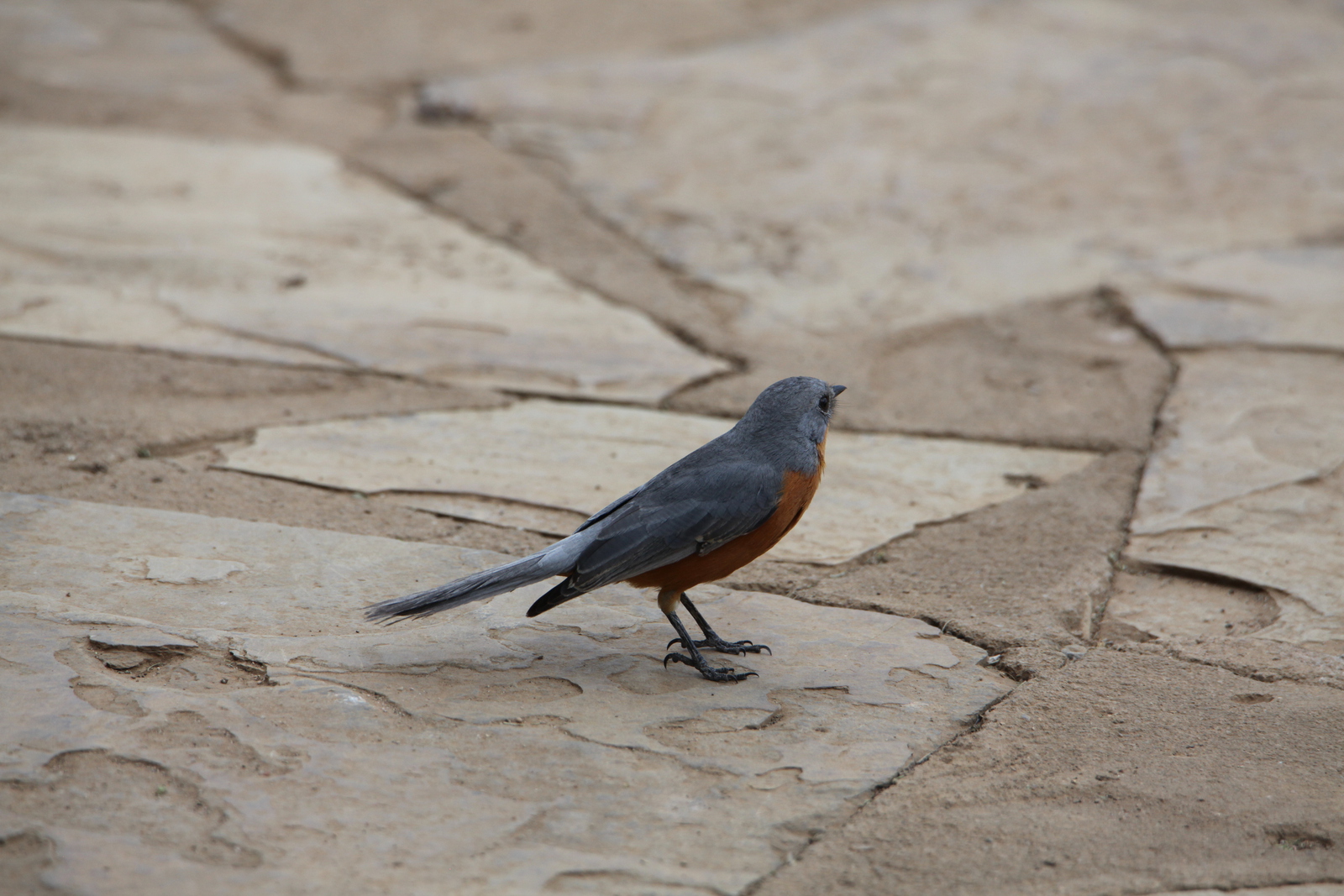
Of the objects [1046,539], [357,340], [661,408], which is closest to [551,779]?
[1046,539]

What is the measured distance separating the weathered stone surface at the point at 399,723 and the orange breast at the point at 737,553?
0.27 metres

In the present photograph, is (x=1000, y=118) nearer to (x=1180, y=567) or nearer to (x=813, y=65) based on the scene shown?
(x=813, y=65)

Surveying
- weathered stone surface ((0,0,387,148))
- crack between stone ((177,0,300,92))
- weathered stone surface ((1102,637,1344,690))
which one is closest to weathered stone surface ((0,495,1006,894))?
weathered stone surface ((1102,637,1344,690))

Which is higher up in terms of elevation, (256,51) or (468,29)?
(468,29)

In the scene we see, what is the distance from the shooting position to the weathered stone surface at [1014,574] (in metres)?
3.84

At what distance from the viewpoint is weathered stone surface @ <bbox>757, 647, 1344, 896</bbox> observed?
265 centimetres

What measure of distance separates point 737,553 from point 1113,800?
3.97 feet

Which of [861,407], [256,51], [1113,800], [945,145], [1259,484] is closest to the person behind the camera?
[1113,800]

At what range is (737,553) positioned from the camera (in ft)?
11.6

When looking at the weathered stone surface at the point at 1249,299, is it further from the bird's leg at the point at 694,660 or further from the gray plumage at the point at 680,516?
the bird's leg at the point at 694,660

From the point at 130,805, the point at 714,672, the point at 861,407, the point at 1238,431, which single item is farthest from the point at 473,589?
the point at 1238,431

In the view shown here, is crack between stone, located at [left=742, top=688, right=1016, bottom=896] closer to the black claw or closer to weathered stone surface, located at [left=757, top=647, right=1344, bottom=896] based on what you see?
weathered stone surface, located at [left=757, top=647, right=1344, bottom=896]

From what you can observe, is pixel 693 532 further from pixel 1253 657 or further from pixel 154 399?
pixel 154 399

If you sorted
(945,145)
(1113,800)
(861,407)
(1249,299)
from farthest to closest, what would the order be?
(945,145)
(1249,299)
(861,407)
(1113,800)
